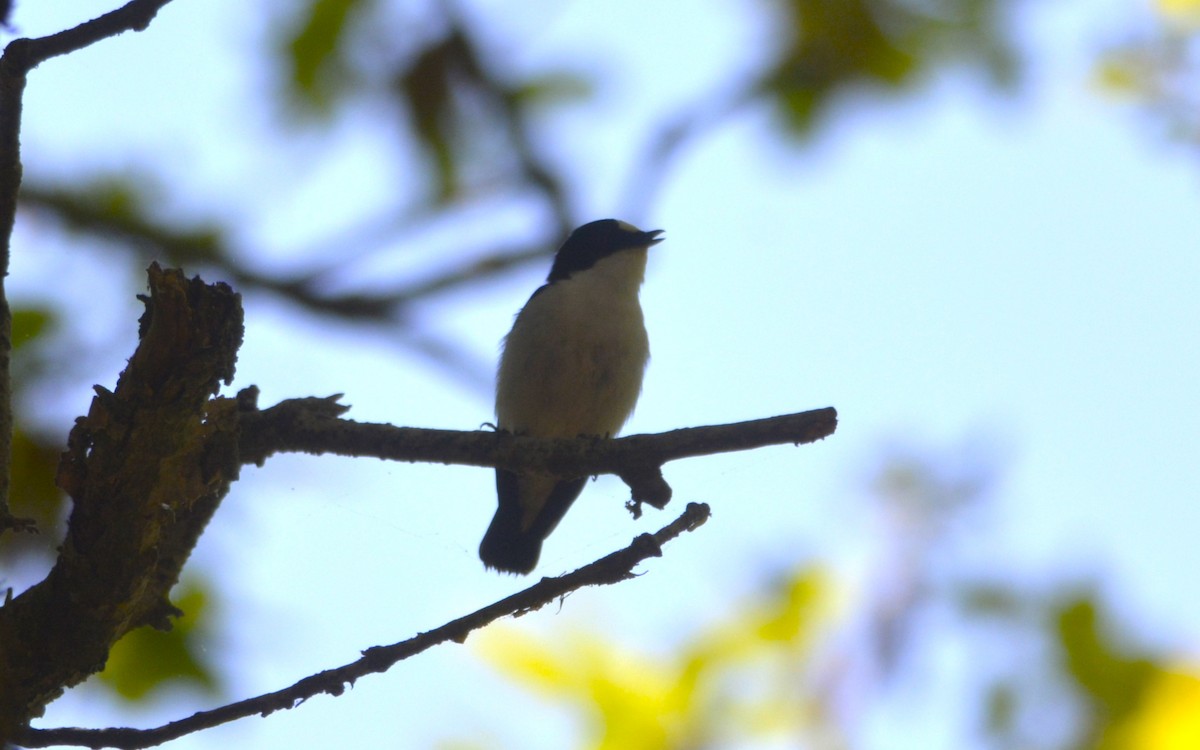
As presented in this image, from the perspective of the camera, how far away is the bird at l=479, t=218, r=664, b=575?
554 cm

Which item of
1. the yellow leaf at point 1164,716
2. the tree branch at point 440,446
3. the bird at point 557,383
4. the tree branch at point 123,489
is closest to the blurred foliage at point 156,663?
the tree branch at point 440,446

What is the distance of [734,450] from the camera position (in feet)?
9.76

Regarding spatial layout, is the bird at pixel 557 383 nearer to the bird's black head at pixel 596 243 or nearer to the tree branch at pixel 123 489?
the bird's black head at pixel 596 243

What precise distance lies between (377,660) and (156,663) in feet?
5.89

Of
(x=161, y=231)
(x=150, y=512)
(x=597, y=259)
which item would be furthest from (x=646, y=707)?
(x=150, y=512)

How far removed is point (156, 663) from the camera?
3.99 metres

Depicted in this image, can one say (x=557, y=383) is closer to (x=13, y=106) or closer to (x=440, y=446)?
(x=440, y=446)

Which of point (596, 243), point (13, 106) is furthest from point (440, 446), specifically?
point (596, 243)

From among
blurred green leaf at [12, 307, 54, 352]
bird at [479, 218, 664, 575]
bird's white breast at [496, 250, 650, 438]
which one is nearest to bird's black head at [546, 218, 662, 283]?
bird at [479, 218, 664, 575]

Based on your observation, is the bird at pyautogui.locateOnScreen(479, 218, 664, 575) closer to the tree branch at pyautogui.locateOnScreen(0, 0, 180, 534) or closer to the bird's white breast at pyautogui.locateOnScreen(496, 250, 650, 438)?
the bird's white breast at pyautogui.locateOnScreen(496, 250, 650, 438)

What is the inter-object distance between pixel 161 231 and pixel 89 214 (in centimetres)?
29

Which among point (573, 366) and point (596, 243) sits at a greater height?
point (596, 243)

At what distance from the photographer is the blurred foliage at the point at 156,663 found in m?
3.95

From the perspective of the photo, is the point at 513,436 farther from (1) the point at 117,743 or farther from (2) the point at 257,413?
(1) the point at 117,743
